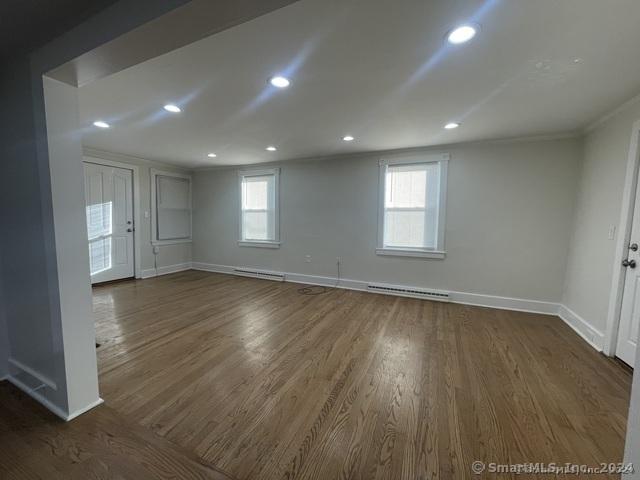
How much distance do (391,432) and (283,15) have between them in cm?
238

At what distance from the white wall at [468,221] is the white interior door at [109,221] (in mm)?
2730

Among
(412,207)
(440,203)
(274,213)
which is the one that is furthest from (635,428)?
(274,213)

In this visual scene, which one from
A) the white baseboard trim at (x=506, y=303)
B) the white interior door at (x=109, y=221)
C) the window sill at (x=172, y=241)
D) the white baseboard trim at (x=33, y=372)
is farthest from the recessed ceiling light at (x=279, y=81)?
the window sill at (x=172, y=241)

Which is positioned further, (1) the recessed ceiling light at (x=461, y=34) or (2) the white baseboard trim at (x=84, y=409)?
(2) the white baseboard trim at (x=84, y=409)

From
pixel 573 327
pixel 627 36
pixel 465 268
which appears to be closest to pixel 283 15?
pixel 627 36

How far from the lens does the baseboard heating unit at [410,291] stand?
3.86 m

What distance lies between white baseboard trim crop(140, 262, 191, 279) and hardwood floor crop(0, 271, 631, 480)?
82.7 inches

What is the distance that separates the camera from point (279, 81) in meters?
2.00

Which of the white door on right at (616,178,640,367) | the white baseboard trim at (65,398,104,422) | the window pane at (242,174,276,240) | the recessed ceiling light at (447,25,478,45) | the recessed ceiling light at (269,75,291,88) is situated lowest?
the white baseboard trim at (65,398,104,422)

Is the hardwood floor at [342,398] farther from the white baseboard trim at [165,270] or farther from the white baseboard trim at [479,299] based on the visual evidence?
the white baseboard trim at [165,270]

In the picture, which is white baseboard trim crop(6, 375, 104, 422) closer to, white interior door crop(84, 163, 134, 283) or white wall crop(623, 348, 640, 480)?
white wall crop(623, 348, 640, 480)

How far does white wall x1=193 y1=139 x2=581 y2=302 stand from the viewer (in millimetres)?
3307

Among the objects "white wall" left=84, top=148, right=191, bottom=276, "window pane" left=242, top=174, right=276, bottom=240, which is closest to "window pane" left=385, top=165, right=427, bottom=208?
"window pane" left=242, top=174, right=276, bottom=240

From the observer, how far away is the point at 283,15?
133 cm
